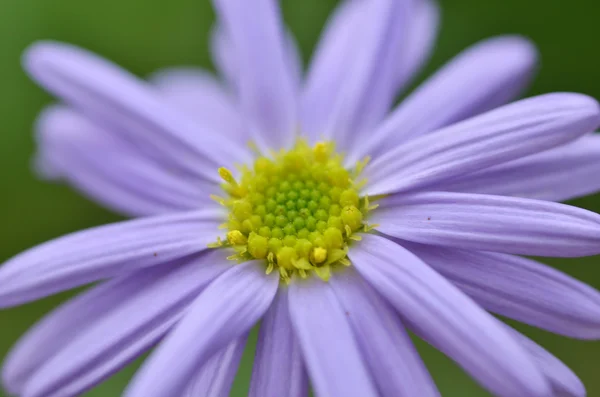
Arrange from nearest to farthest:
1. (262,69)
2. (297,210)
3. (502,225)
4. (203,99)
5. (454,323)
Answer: (454,323), (502,225), (297,210), (262,69), (203,99)

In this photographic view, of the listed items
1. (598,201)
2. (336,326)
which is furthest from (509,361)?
(598,201)

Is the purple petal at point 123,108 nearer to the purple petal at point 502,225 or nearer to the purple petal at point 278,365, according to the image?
the purple petal at point 278,365

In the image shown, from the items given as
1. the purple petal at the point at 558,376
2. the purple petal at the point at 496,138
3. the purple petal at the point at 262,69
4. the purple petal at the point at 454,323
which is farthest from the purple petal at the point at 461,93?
the purple petal at the point at 558,376

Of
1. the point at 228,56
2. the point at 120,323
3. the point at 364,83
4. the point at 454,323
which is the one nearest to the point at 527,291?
the point at 454,323

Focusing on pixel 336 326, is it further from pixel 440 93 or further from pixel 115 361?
pixel 440 93

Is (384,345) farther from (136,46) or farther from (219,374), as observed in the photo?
(136,46)

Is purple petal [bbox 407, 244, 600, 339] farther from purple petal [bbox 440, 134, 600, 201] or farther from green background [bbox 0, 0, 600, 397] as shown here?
green background [bbox 0, 0, 600, 397]
